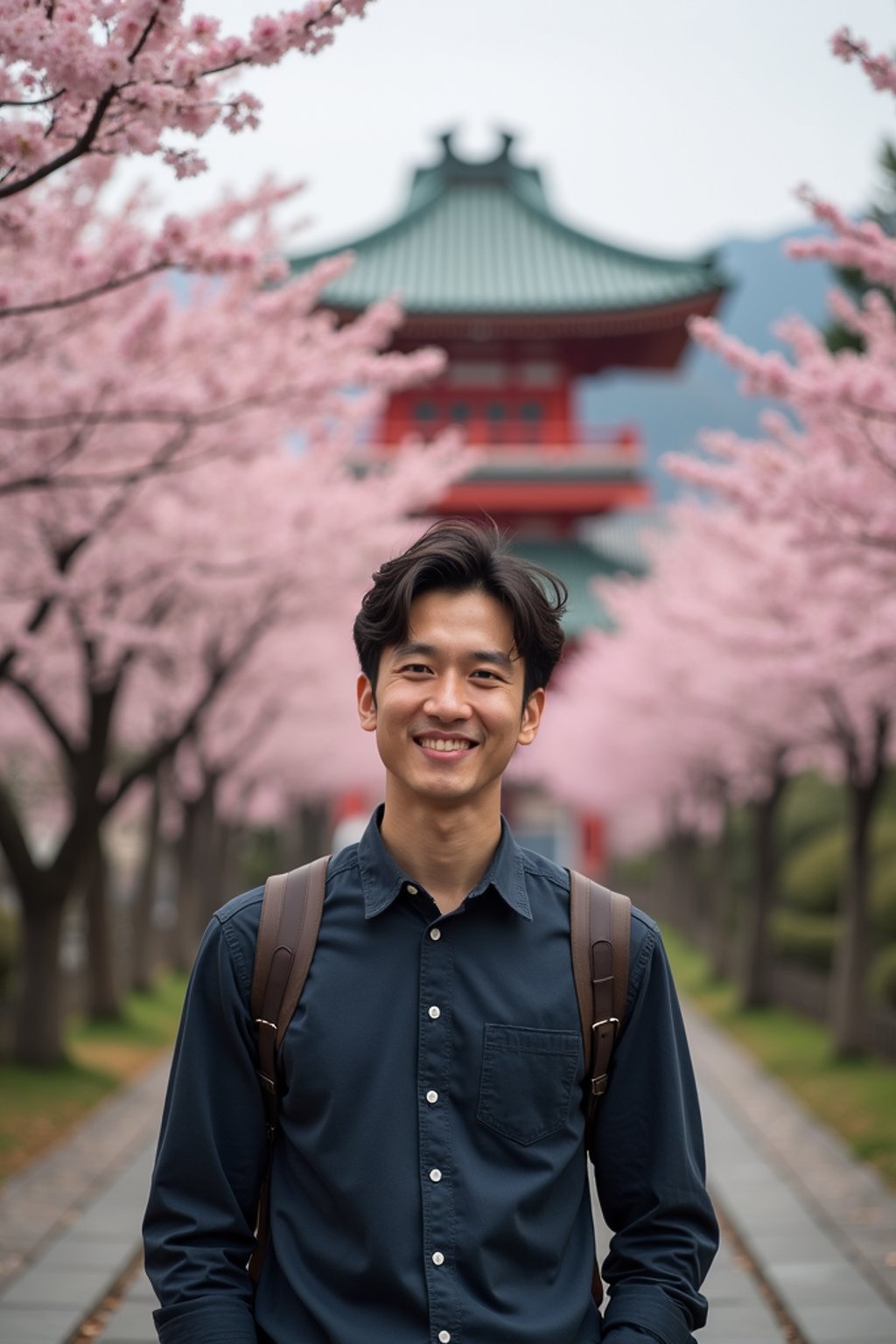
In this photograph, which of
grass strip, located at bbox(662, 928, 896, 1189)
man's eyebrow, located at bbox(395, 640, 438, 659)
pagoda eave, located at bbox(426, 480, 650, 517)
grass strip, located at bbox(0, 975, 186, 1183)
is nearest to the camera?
man's eyebrow, located at bbox(395, 640, 438, 659)

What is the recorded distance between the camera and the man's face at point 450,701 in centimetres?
251

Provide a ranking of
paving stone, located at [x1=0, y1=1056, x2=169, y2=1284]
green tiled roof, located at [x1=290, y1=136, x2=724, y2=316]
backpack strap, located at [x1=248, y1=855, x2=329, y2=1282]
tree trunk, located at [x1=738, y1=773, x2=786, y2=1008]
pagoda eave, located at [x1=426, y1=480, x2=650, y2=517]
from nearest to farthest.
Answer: backpack strap, located at [x1=248, y1=855, x2=329, y2=1282]
paving stone, located at [x1=0, y1=1056, x2=169, y2=1284]
tree trunk, located at [x1=738, y1=773, x2=786, y2=1008]
pagoda eave, located at [x1=426, y1=480, x2=650, y2=517]
green tiled roof, located at [x1=290, y1=136, x2=724, y2=316]

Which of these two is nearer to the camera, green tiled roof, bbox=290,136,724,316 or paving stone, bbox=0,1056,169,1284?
paving stone, bbox=0,1056,169,1284

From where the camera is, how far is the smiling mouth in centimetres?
253

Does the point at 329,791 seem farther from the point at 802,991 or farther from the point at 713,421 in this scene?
the point at 713,421

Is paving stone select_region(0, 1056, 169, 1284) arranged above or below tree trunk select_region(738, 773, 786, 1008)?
below

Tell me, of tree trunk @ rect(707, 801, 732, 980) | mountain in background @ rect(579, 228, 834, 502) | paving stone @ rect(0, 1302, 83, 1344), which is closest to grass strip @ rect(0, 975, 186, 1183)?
paving stone @ rect(0, 1302, 83, 1344)

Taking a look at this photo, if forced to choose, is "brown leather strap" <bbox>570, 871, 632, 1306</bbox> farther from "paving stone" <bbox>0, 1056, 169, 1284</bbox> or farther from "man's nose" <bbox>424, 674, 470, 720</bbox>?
"paving stone" <bbox>0, 1056, 169, 1284</bbox>

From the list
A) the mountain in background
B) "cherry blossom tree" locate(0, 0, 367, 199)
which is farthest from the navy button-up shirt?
the mountain in background

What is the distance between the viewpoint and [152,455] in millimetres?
9680

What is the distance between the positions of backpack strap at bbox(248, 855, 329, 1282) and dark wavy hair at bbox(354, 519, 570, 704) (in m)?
0.40

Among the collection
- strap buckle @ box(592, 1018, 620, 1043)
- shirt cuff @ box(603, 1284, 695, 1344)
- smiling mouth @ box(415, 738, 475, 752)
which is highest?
smiling mouth @ box(415, 738, 475, 752)

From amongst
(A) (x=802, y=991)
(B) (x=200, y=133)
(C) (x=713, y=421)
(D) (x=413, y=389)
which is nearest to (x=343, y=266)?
(B) (x=200, y=133)

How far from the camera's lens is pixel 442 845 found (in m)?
2.56
